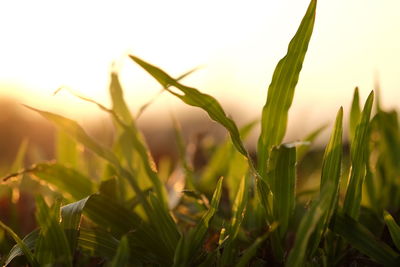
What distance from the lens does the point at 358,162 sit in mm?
860

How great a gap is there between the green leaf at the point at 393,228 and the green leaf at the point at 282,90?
0.21 meters

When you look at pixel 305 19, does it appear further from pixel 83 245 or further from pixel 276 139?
pixel 83 245

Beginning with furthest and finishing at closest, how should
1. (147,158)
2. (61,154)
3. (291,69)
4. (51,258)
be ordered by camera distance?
(61,154)
(147,158)
(291,69)
(51,258)

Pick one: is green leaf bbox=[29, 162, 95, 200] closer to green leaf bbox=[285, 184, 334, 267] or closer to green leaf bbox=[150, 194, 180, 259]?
green leaf bbox=[150, 194, 180, 259]

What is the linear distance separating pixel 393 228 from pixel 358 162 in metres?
0.12

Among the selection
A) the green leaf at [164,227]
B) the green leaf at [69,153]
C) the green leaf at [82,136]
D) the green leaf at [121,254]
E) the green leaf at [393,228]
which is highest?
the green leaf at [82,136]

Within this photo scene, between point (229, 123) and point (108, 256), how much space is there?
0.93ft

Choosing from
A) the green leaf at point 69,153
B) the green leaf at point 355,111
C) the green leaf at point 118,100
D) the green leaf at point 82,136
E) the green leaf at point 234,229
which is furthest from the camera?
the green leaf at point 69,153

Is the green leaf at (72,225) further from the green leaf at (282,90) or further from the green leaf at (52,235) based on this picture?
the green leaf at (282,90)

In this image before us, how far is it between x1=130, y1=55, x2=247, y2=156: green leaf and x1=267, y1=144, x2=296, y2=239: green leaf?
0.07 meters

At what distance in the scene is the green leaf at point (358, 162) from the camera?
858 mm

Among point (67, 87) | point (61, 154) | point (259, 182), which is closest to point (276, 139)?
point (259, 182)

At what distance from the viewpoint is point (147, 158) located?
3.54ft

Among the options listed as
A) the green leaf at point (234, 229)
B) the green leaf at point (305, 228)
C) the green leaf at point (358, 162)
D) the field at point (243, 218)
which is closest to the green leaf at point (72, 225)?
the field at point (243, 218)
